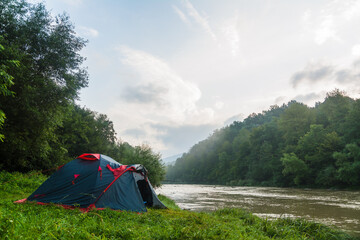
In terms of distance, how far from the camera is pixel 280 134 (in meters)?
65.6

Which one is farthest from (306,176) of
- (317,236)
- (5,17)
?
(5,17)

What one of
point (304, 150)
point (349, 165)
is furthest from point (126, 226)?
point (304, 150)

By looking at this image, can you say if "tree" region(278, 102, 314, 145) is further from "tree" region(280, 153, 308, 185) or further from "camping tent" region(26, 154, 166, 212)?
"camping tent" region(26, 154, 166, 212)

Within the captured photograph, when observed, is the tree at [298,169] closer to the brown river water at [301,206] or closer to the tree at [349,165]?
the tree at [349,165]

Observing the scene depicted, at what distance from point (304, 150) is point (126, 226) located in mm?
47900

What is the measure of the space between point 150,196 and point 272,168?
5125cm

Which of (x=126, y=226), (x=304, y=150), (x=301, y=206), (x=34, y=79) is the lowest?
(x=301, y=206)

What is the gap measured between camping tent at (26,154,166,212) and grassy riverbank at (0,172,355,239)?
0.87 metres

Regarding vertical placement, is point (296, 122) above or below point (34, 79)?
above

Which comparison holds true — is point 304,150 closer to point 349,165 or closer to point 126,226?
point 349,165

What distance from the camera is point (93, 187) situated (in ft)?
29.8

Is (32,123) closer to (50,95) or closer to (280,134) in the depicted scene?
(50,95)

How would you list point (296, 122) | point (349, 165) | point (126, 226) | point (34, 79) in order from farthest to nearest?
1. point (296, 122)
2. point (349, 165)
3. point (34, 79)
4. point (126, 226)

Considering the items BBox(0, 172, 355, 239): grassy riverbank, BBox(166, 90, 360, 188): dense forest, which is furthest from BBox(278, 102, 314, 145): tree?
BBox(0, 172, 355, 239): grassy riverbank
